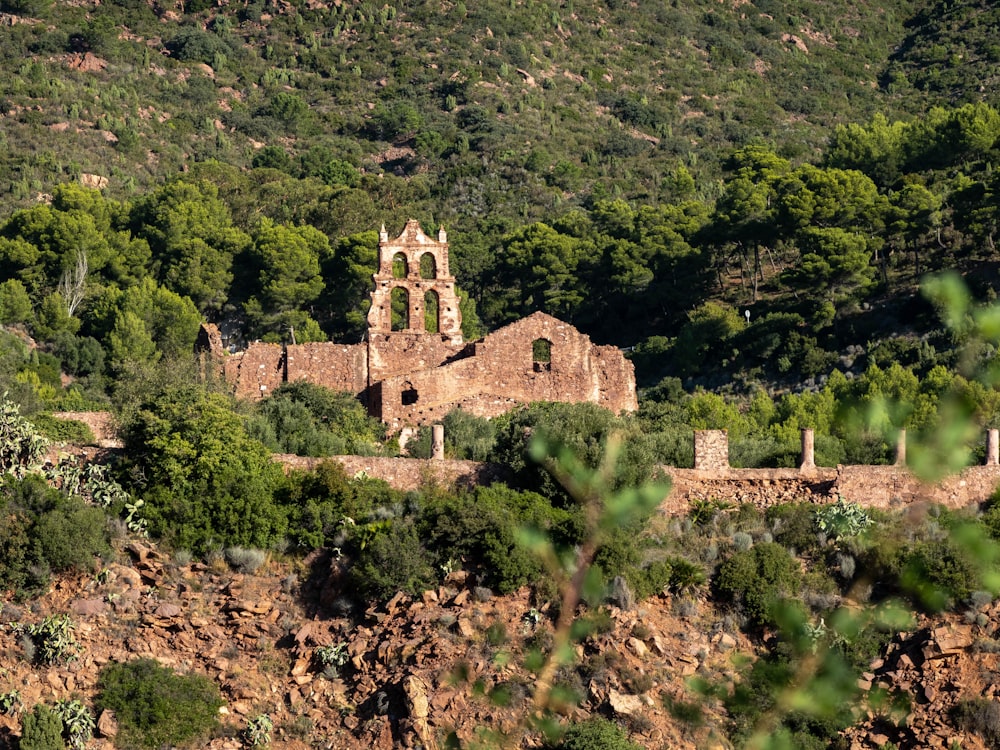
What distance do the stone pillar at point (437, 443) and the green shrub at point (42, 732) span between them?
948 centimetres

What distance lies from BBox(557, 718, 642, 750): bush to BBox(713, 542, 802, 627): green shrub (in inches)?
160

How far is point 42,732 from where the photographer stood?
27828 mm

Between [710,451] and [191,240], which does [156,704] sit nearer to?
[710,451]

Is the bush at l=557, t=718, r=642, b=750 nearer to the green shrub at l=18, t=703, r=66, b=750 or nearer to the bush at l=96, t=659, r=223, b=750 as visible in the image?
the bush at l=96, t=659, r=223, b=750

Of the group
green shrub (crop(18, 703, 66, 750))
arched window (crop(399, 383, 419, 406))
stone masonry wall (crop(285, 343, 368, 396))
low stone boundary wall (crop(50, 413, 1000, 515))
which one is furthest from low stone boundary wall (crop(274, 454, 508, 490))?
stone masonry wall (crop(285, 343, 368, 396))

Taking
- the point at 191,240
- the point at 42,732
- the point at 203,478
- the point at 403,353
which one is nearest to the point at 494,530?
the point at 203,478

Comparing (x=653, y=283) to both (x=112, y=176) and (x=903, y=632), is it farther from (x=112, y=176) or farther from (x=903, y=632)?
(x=903, y=632)

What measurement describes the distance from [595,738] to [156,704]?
6019 mm

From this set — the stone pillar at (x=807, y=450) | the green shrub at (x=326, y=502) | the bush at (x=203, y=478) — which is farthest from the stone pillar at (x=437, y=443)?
the stone pillar at (x=807, y=450)

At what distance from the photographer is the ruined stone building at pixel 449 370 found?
42.5 metres

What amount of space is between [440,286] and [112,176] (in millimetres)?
35561

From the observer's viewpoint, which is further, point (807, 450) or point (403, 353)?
point (403, 353)

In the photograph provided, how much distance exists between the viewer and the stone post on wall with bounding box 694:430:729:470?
35438 millimetres

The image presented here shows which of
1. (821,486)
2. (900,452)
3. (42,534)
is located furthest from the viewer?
(900,452)
